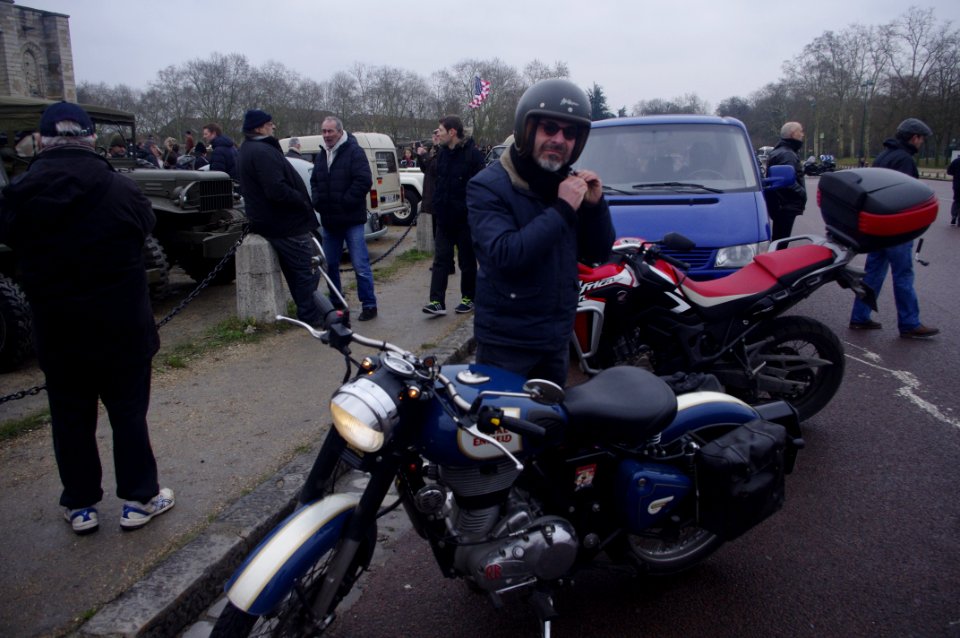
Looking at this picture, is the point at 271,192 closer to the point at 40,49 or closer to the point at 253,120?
the point at 253,120

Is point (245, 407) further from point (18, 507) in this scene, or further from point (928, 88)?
point (928, 88)

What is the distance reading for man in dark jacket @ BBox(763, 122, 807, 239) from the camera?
8.11m

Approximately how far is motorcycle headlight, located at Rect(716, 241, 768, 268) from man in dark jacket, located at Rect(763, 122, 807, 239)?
6.99 ft

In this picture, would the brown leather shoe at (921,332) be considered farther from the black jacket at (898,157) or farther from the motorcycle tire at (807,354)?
the motorcycle tire at (807,354)

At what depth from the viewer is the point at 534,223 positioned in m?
2.57

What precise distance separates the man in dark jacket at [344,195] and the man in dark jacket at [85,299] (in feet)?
12.4

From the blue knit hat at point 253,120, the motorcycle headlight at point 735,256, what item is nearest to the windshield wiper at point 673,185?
the motorcycle headlight at point 735,256

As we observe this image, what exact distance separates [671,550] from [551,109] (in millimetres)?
1920

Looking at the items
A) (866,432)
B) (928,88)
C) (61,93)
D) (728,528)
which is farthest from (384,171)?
(928,88)

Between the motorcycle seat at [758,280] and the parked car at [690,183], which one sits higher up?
the parked car at [690,183]

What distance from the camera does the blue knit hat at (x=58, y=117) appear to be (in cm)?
315

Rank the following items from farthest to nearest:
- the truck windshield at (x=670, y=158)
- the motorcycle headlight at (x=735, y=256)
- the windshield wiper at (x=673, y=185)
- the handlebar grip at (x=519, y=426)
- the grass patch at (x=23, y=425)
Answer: the truck windshield at (x=670, y=158)
the windshield wiper at (x=673, y=185)
the motorcycle headlight at (x=735, y=256)
the grass patch at (x=23, y=425)
the handlebar grip at (x=519, y=426)

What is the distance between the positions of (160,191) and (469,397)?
292 inches

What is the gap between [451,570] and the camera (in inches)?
100
